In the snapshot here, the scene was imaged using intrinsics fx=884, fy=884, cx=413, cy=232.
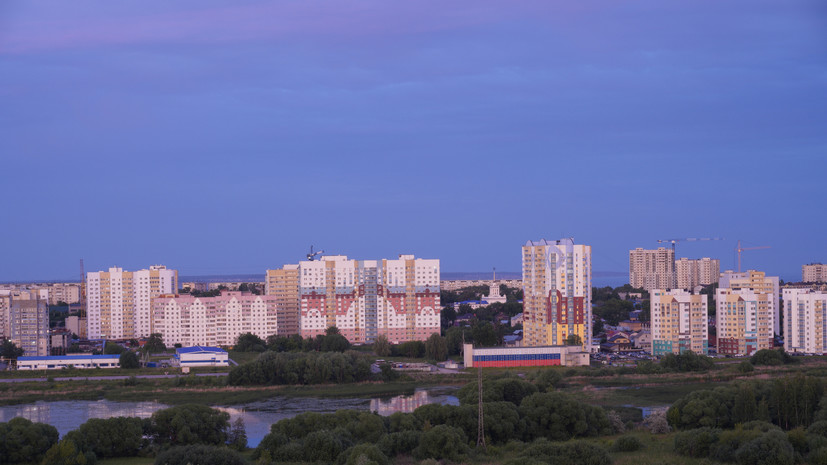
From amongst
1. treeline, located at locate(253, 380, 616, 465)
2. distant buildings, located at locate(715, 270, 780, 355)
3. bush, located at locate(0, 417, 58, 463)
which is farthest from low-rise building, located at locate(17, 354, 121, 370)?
distant buildings, located at locate(715, 270, 780, 355)

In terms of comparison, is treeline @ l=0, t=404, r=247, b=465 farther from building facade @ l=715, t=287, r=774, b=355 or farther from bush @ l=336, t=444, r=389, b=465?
building facade @ l=715, t=287, r=774, b=355

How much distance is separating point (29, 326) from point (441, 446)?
51.4ft

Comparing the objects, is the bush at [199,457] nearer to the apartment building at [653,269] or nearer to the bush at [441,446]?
the bush at [441,446]

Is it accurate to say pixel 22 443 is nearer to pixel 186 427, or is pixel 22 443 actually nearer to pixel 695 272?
pixel 186 427

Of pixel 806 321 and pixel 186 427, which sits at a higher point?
pixel 806 321

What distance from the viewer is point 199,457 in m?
7.71

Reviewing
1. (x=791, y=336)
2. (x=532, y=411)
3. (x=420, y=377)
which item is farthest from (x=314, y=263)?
(x=532, y=411)

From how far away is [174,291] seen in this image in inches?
→ 1055

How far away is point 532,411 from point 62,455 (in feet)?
17.3

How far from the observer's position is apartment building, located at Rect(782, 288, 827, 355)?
2009 cm

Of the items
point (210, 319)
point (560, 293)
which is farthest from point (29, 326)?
point (560, 293)

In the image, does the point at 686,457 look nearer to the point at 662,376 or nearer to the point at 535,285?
the point at 662,376

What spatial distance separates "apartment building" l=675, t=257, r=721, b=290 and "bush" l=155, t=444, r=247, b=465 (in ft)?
120

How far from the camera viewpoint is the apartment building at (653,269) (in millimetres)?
42719
